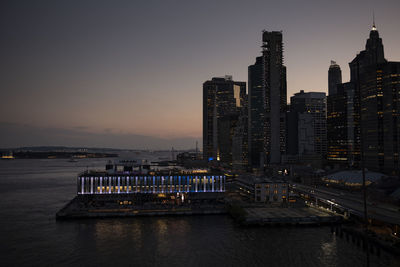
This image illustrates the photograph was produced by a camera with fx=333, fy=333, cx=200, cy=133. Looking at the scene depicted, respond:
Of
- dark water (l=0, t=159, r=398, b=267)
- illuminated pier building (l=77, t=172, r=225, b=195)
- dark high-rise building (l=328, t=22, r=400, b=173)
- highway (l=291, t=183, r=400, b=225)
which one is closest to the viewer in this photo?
dark water (l=0, t=159, r=398, b=267)

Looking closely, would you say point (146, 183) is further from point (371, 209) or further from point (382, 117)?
point (382, 117)

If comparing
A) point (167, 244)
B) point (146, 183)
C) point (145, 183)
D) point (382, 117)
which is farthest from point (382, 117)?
point (167, 244)

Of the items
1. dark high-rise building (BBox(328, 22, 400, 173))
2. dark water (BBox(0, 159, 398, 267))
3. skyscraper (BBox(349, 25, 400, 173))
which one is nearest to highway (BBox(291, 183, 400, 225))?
dark water (BBox(0, 159, 398, 267))

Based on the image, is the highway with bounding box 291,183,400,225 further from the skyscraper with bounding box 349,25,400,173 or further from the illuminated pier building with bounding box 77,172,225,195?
the skyscraper with bounding box 349,25,400,173

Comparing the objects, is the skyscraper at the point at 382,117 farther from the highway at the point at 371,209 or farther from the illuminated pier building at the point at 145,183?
the illuminated pier building at the point at 145,183

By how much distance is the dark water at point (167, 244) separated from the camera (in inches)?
2092

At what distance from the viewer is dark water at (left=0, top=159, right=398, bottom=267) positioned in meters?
53.1

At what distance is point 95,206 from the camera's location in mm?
87438

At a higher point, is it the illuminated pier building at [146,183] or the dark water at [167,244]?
the illuminated pier building at [146,183]

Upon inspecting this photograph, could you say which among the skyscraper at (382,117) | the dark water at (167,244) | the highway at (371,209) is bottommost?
the dark water at (167,244)

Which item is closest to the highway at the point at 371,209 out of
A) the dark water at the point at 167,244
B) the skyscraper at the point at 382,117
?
the dark water at the point at 167,244

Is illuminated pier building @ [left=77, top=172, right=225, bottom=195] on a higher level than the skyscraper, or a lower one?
lower

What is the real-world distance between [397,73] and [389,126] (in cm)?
2651

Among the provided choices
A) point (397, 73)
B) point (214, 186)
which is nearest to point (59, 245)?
point (214, 186)
